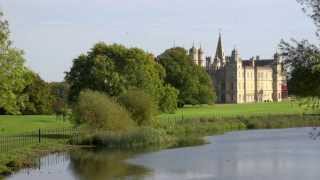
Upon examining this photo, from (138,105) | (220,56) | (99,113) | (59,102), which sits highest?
(220,56)

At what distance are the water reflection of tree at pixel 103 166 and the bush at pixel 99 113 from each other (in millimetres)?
4847

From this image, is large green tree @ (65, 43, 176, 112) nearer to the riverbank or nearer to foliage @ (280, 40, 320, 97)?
the riverbank

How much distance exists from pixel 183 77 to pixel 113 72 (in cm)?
3569

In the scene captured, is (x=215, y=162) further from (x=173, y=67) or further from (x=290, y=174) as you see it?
(x=173, y=67)

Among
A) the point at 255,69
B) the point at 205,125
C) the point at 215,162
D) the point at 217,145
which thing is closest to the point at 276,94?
the point at 255,69

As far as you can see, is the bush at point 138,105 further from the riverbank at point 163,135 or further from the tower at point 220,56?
the tower at point 220,56

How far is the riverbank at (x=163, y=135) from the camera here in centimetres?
3878

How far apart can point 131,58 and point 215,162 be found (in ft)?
102

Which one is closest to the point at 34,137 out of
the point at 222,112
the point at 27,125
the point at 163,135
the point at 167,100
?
the point at 27,125

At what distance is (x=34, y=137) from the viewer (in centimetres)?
4962

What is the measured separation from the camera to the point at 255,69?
175 meters

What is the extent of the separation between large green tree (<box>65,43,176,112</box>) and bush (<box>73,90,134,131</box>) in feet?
36.5

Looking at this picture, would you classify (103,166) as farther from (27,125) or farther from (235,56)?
(235,56)

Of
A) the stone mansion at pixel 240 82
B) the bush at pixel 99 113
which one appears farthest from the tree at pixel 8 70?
the stone mansion at pixel 240 82
